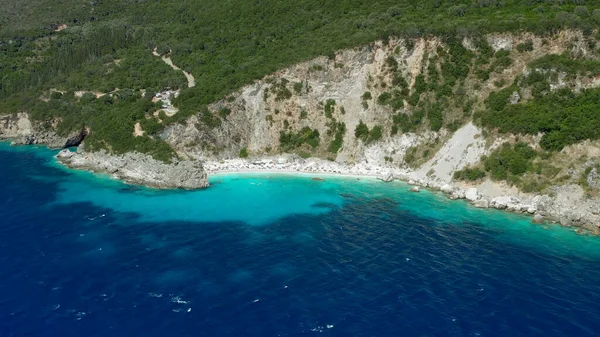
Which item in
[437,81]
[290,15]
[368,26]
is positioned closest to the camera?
[437,81]

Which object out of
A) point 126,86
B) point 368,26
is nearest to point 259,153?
point 368,26

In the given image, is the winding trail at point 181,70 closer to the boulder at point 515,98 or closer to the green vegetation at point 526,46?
the boulder at point 515,98

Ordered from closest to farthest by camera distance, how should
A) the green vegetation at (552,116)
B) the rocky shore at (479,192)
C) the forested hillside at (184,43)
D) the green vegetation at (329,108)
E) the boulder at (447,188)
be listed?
the rocky shore at (479,192), the green vegetation at (552,116), the boulder at (447,188), the forested hillside at (184,43), the green vegetation at (329,108)

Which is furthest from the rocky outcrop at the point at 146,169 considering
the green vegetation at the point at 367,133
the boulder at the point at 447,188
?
the boulder at the point at 447,188

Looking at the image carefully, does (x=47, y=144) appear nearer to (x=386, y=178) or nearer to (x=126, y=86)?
(x=126, y=86)

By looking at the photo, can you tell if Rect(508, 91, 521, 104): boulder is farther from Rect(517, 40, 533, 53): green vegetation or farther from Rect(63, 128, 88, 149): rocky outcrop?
Rect(63, 128, 88, 149): rocky outcrop

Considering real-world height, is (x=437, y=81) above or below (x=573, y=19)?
below

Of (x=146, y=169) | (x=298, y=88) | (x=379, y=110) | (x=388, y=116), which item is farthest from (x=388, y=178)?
(x=146, y=169)
